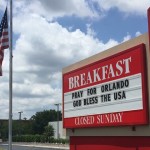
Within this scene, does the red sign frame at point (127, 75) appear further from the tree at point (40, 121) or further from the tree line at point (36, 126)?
the tree at point (40, 121)

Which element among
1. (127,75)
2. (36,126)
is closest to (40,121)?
(36,126)

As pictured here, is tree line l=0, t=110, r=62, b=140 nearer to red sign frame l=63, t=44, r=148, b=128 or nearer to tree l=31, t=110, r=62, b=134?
tree l=31, t=110, r=62, b=134

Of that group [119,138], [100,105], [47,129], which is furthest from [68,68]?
[47,129]

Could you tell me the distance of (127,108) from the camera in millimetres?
12203

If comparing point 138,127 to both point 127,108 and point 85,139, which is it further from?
point 85,139

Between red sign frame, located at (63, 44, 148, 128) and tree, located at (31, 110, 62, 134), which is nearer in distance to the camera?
red sign frame, located at (63, 44, 148, 128)

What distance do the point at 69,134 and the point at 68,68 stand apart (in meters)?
2.65

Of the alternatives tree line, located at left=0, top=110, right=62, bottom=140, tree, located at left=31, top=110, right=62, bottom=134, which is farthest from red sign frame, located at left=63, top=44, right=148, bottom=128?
tree, located at left=31, top=110, right=62, bottom=134

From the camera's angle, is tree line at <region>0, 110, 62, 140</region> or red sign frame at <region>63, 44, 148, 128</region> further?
tree line at <region>0, 110, 62, 140</region>

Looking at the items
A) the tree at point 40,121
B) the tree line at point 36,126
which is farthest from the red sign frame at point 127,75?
the tree at point 40,121

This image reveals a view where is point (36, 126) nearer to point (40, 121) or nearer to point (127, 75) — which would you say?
point (40, 121)

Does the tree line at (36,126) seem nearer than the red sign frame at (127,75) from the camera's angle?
No

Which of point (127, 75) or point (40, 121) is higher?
point (40, 121)

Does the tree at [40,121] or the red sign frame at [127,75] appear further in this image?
the tree at [40,121]
